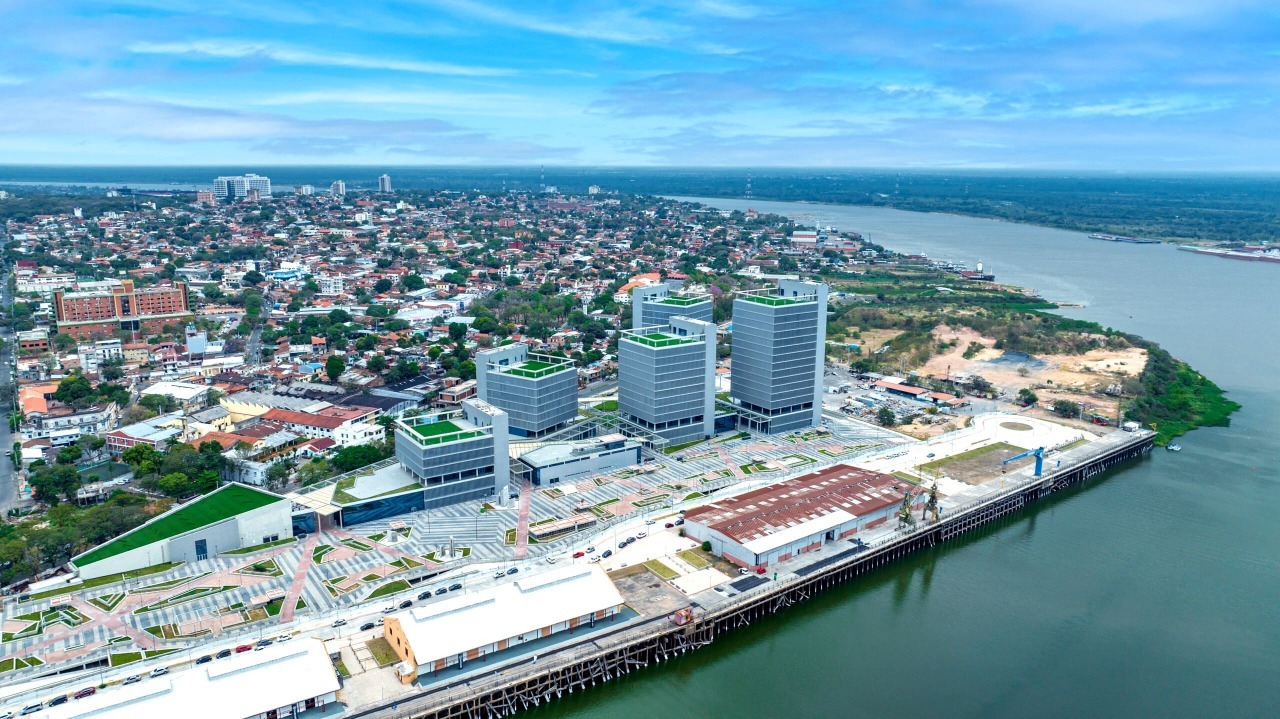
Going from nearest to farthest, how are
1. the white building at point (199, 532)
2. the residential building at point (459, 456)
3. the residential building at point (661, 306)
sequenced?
the white building at point (199, 532), the residential building at point (459, 456), the residential building at point (661, 306)

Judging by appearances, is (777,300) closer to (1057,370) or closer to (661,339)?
(661,339)

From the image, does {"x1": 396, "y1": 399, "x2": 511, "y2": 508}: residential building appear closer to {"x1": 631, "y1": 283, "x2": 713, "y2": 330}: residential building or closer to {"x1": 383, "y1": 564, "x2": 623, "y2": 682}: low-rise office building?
{"x1": 383, "y1": 564, "x2": 623, "y2": 682}: low-rise office building

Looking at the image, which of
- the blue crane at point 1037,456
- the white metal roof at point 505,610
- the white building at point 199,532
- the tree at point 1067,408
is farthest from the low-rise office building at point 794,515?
the tree at point 1067,408

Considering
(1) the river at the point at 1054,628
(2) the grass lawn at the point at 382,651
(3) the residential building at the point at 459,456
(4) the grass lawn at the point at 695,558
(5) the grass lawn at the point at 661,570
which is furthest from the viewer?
(3) the residential building at the point at 459,456

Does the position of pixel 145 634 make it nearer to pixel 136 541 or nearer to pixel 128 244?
pixel 136 541

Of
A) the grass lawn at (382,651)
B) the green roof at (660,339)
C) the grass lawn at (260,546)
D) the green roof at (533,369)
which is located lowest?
the grass lawn at (382,651)

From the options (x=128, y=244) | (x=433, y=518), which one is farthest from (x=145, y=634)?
(x=128, y=244)

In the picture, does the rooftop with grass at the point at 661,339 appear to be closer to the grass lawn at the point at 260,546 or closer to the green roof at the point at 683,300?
the green roof at the point at 683,300

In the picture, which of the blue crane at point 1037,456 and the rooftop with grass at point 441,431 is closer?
the rooftop with grass at point 441,431
